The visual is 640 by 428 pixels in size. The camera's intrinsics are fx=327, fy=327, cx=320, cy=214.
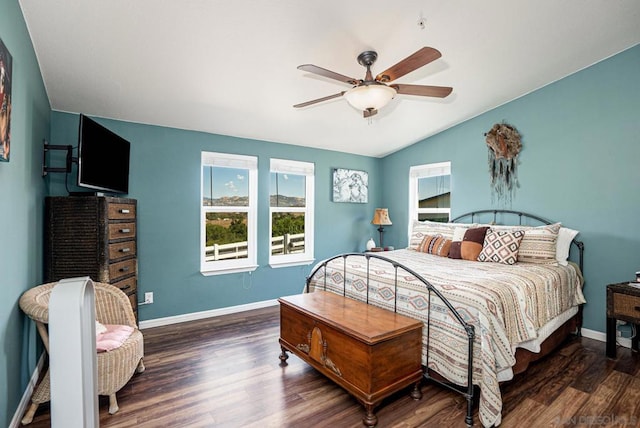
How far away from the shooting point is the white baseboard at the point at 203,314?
361 cm

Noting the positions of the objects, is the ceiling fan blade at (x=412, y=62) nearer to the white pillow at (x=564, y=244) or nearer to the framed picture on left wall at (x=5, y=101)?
the framed picture on left wall at (x=5, y=101)

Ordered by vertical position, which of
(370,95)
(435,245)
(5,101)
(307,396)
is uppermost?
(370,95)

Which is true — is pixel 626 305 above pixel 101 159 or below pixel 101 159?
below

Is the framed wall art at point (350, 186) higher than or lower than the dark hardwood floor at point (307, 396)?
higher

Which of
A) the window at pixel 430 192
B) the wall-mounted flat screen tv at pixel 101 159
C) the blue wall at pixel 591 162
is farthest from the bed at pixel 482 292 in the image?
the wall-mounted flat screen tv at pixel 101 159

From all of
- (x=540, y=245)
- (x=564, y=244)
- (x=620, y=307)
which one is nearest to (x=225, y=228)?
(x=540, y=245)

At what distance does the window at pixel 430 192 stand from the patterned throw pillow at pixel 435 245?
836 mm

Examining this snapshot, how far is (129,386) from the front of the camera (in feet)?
7.97

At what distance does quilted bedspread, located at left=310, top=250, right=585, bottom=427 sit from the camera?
6.60 feet

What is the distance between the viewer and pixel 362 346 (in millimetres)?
2004

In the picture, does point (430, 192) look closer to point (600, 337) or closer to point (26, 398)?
point (600, 337)

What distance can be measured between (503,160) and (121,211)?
4240mm

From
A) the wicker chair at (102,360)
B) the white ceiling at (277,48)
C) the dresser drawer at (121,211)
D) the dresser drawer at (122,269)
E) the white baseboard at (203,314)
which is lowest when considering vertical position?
the white baseboard at (203,314)

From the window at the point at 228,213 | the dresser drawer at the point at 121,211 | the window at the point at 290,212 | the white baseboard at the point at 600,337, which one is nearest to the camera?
the dresser drawer at the point at 121,211
